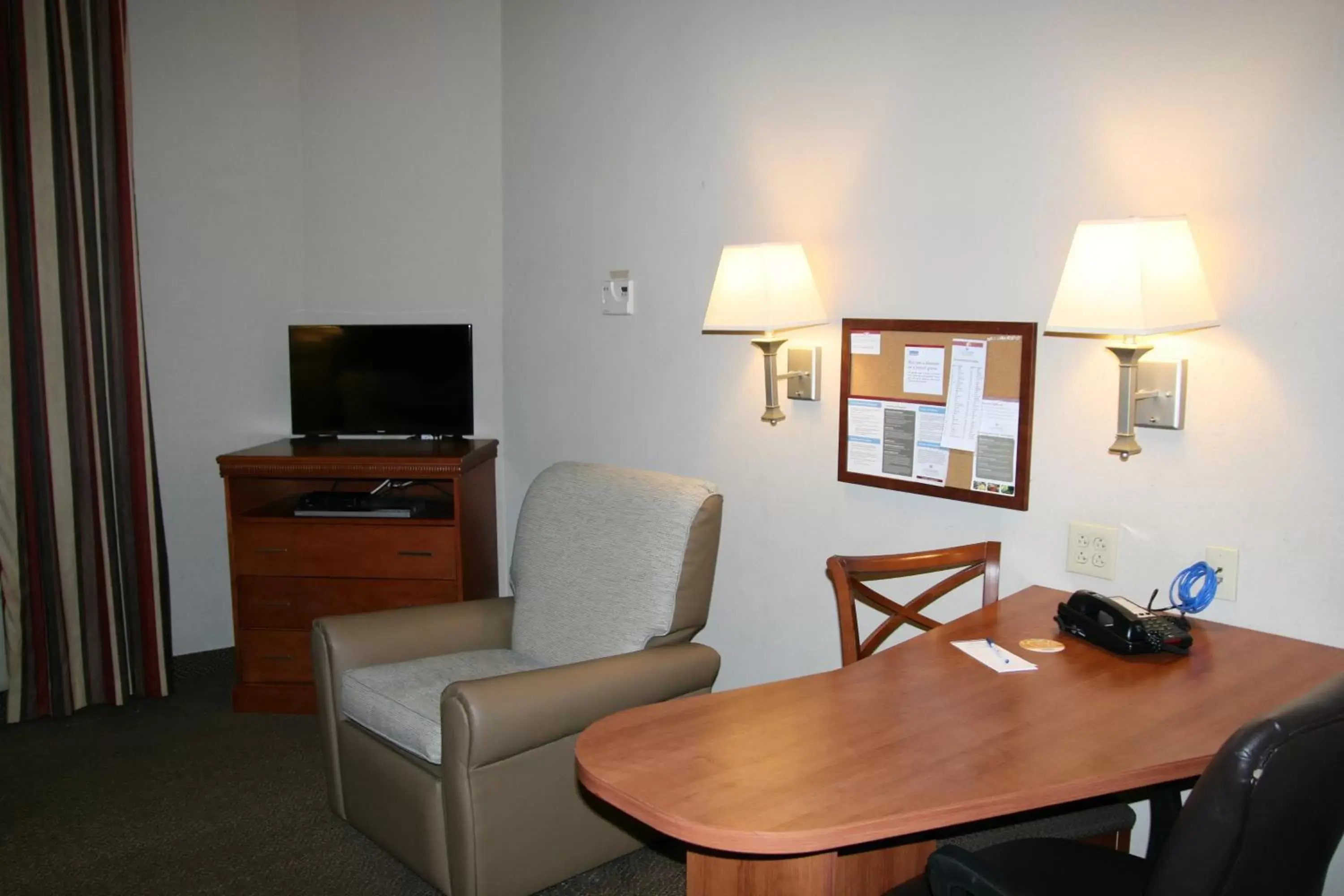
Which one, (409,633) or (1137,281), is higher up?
(1137,281)

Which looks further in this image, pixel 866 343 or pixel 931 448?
pixel 866 343

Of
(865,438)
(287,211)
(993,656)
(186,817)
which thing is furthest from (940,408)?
(287,211)

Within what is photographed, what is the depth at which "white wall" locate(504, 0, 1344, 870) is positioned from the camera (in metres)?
1.90

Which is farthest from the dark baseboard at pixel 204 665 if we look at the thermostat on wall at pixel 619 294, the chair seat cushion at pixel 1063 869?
the chair seat cushion at pixel 1063 869

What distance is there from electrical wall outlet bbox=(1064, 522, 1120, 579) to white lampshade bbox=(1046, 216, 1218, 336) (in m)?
0.48

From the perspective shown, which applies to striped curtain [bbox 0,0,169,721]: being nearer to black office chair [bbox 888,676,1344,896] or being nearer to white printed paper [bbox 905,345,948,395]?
white printed paper [bbox 905,345,948,395]

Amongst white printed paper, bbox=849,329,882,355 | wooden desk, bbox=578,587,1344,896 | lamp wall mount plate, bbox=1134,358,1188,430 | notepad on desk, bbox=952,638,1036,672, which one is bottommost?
wooden desk, bbox=578,587,1344,896

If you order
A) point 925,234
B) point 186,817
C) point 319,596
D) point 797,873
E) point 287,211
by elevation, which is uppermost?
point 287,211

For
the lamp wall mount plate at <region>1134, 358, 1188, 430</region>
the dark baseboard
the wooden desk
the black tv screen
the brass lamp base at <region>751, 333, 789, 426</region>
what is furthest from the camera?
the dark baseboard

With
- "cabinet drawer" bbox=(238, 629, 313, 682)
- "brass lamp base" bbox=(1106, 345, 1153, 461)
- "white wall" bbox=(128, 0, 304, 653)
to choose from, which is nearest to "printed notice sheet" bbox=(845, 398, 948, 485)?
"brass lamp base" bbox=(1106, 345, 1153, 461)

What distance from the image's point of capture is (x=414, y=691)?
7.95ft

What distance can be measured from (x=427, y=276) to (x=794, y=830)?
3093 millimetres

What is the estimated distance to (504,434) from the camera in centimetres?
395

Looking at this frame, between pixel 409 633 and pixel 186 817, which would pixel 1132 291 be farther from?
pixel 186 817
